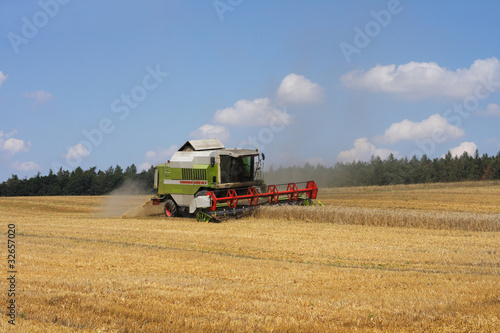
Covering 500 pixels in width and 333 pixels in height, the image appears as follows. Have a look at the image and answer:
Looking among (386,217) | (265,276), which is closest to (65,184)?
(386,217)

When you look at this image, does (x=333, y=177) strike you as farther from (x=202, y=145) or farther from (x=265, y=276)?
(x=265, y=276)

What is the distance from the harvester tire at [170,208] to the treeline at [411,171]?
31.4 m

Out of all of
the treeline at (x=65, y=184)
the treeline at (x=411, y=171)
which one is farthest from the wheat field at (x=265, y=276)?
the treeline at (x=65, y=184)

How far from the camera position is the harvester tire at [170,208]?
2350 centimetres

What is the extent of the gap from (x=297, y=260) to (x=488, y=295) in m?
4.99

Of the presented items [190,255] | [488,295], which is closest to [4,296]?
[190,255]

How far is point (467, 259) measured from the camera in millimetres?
12062

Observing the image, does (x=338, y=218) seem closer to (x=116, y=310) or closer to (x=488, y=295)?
(x=488, y=295)

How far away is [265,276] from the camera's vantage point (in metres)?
9.68

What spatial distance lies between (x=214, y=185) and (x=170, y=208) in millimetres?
3245

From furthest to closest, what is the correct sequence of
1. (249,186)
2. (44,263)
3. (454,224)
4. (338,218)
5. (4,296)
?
(249,186), (338,218), (454,224), (44,263), (4,296)

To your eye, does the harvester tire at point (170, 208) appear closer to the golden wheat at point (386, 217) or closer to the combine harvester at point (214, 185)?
the combine harvester at point (214, 185)

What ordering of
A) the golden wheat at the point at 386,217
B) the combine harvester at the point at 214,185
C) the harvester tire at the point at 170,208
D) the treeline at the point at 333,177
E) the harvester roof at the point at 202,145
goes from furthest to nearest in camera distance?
the treeline at the point at 333,177, the harvester tire at the point at 170,208, the harvester roof at the point at 202,145, the combine harvester at the point at 214,185, the golden wheat at the point at 386,217

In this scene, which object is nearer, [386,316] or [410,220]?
[386,316]
